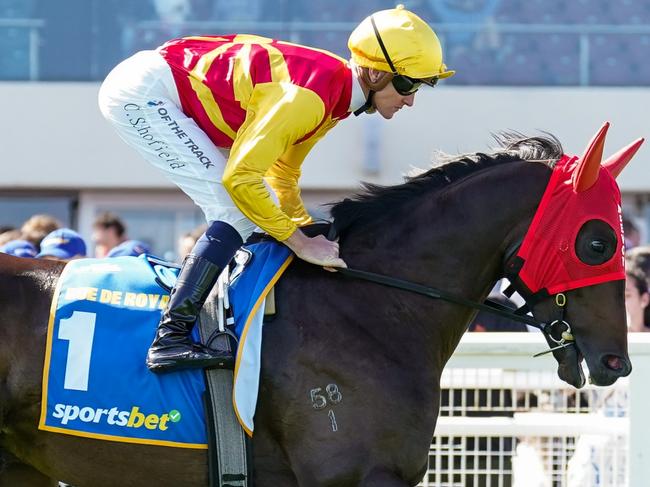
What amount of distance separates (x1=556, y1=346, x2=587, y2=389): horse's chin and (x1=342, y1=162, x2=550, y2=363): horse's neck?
0.33m

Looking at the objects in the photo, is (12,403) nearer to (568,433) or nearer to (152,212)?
(568,433)

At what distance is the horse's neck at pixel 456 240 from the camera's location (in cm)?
337

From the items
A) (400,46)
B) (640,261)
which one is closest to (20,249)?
(400,46)

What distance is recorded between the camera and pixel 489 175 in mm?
3432

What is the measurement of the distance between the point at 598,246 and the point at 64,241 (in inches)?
128

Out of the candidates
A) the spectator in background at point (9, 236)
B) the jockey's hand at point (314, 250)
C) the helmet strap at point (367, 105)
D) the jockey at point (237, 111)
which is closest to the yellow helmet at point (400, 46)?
the jockey at point (237, 111)

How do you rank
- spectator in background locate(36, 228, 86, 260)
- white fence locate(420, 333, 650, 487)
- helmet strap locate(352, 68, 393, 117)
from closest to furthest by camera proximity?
1. helmet strap locate(352, 68, 393, 117)
2. white fence locate(420, 333, 650, 487)
3. spectator in background locate(36, 228, 86, 260)

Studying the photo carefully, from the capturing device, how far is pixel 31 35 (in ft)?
36.0

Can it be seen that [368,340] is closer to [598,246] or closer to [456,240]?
[456,240]

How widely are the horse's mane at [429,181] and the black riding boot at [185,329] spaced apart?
1.68 feet

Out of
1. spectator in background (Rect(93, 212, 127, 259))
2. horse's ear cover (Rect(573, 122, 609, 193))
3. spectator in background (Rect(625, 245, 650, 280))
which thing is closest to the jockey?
horse's ear cover (Rect(573, 122, 609, 193))

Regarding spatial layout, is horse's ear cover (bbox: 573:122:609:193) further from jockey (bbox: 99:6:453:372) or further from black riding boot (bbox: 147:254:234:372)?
black riding boot (bbox: 147:254:234:372)

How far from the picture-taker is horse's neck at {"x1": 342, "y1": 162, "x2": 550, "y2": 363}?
337 cm

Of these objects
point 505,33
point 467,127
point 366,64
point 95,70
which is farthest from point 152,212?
point 366,64
